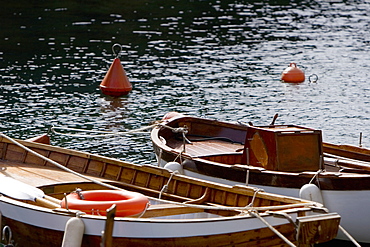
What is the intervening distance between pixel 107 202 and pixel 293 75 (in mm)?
14361

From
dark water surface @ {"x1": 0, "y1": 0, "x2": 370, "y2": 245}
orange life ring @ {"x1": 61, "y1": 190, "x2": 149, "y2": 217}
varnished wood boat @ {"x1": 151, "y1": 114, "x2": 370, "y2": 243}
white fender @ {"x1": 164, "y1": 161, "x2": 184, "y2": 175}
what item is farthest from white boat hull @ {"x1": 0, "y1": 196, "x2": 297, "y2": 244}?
dark water surface @ {"x1": 0, "y1": 0, "x2": 370, "y2": 245}

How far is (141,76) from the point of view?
22734 mm

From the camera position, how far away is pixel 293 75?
22.0 metres

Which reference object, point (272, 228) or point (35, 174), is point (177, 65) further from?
point (272, 228)

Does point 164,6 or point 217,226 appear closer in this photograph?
point 217,226

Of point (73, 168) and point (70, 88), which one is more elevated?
point (73, 168)

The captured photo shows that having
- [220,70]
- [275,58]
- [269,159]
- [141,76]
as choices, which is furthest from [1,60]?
[269,159]

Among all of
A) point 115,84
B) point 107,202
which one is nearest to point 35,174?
point 107,202

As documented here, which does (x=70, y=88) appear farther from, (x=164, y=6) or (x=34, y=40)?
(x=164, y=6)

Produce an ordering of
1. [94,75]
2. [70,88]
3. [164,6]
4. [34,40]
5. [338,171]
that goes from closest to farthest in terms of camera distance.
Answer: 1. [338,171]
2. [70,88]
3. [94,75]
4. [34,40]
5. [164,6]

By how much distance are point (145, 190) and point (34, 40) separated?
18.5 m

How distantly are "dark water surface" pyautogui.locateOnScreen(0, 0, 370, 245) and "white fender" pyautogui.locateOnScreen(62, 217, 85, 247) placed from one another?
258 inches

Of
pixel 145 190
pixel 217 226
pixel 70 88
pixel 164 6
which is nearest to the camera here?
pixel 217 226

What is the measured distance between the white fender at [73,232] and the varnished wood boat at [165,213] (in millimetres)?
74
